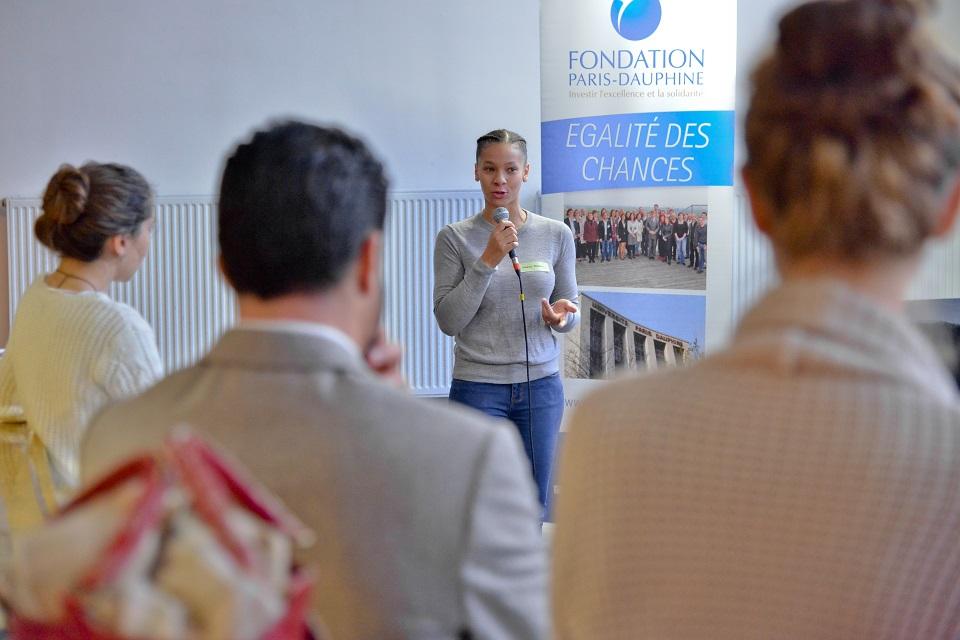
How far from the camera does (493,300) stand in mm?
3781

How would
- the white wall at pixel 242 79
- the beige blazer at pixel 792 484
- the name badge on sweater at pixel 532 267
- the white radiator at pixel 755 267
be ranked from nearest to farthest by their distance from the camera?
1. the beige blazer at pixel 792 484
2. the name badge on sweater at pixel 532 267
3. the white radiator at pixel 755 267
4. the white wall at pixel 242 79

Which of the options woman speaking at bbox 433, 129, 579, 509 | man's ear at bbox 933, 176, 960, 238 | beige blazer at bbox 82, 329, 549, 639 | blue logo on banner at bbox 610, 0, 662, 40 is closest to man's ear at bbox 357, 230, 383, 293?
beige blazer at bbox 82, 329, 549, 639

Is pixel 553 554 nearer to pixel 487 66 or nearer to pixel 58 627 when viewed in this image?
pixel 58 627

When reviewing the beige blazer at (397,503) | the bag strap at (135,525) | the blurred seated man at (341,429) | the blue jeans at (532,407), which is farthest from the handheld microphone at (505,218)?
the bag strap at (135,525)

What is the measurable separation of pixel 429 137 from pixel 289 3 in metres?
1.06

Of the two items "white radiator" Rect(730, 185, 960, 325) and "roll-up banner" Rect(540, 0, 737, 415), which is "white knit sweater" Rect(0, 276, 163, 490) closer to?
"roll-up banner" Rect(540, 0, 737, 415)

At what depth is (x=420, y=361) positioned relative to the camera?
21.3ft

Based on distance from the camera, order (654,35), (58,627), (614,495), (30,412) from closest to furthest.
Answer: (58,627)
(614,495)
(30,412)
(654,35)

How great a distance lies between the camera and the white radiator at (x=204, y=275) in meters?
6.23

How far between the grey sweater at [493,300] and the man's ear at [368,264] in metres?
2.45

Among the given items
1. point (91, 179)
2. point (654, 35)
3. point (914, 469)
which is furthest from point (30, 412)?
point (654, 35)

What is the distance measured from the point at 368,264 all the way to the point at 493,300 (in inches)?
102

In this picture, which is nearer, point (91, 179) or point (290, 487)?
point (290, 487)

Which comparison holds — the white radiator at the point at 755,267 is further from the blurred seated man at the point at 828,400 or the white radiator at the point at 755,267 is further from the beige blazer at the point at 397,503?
the blurred seated man at the point at 828,400
